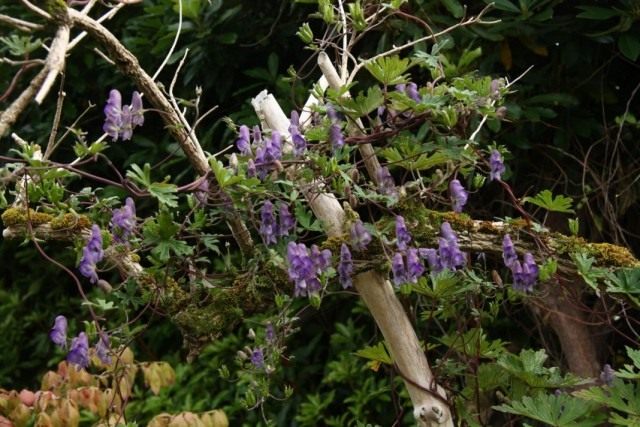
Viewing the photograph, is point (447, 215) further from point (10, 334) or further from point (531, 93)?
point (10, 334)

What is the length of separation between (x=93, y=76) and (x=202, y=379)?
51.1 inches

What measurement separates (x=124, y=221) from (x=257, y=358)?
529 millimetres

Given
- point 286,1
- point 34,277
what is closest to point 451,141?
point 286,1

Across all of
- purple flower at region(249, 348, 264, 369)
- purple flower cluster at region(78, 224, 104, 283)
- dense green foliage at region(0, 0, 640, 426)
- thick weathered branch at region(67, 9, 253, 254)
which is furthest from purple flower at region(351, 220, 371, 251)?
purple flower cluster at region(78, 224, 104, 283)

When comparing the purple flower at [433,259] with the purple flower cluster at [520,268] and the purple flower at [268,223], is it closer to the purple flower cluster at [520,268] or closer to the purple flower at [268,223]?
the purple flower cluster at [520,268]

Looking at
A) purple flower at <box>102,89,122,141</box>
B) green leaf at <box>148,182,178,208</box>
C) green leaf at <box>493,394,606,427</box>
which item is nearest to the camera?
green leaf at <box>148,182,178,208</box>

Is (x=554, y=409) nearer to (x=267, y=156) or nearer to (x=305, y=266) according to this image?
(x=305, y=266)

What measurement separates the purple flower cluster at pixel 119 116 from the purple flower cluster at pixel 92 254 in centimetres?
20

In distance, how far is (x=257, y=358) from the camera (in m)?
2.55

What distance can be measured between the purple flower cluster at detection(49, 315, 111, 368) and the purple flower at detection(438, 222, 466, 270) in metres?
0.74

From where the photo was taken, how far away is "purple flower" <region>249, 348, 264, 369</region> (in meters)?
2.54

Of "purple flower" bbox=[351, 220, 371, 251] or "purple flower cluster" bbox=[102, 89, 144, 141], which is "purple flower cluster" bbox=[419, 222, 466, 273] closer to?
"purple flower" bbox=[351, 220, 371, 251]

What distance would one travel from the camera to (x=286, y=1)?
12.8ft

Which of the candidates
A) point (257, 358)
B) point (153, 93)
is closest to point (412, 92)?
point (153, 93)
